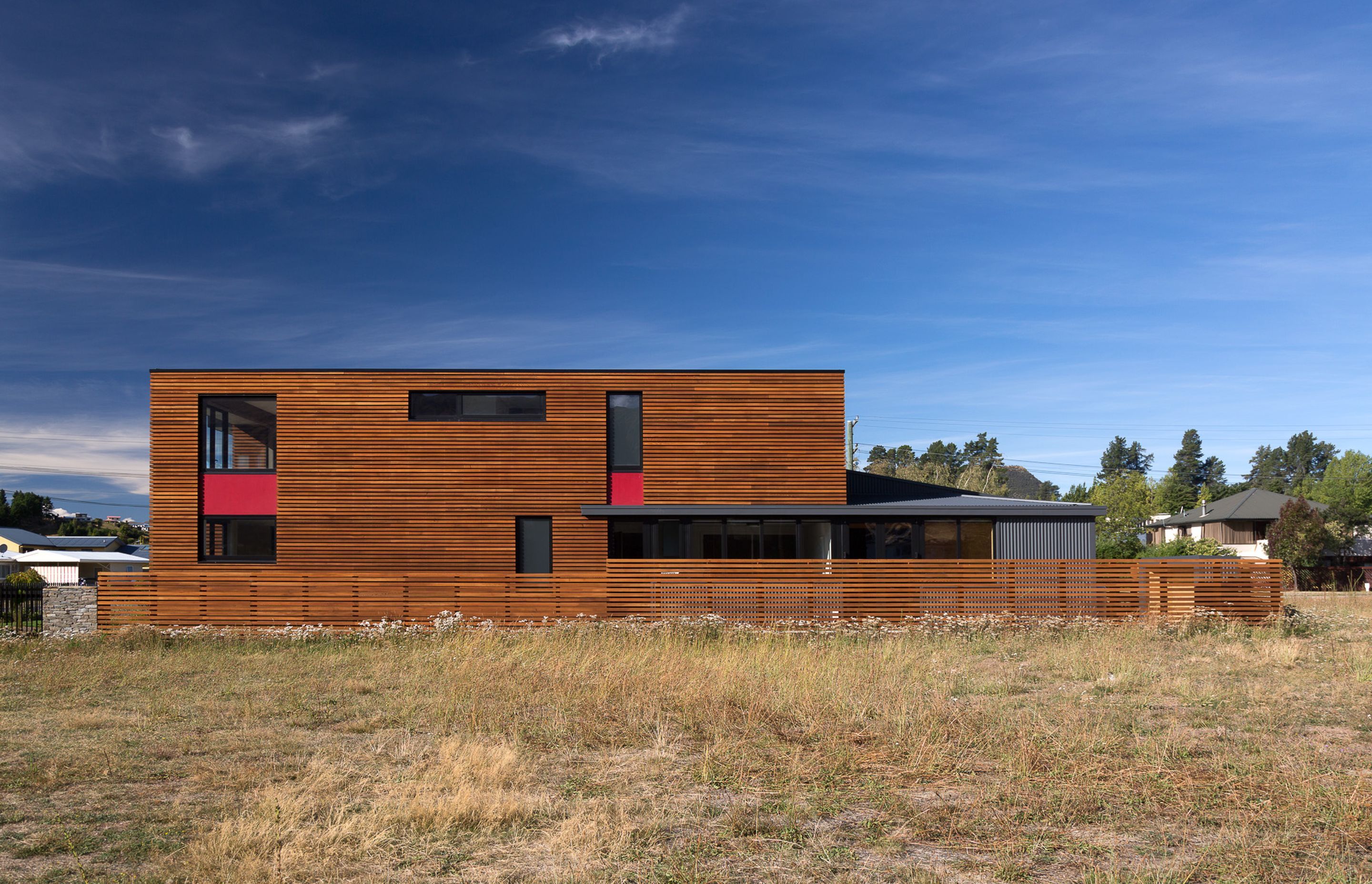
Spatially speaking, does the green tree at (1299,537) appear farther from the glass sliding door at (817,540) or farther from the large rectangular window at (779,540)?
the large rectangular window at (779,540)

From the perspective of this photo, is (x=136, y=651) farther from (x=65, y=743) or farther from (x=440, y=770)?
(x=440, y=770)

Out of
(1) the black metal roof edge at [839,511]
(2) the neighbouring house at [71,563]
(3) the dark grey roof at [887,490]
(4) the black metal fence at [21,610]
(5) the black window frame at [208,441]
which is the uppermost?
(5) the black window frame at [208,441]

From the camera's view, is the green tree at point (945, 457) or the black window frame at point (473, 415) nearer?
the black window frame at point (473, 415)

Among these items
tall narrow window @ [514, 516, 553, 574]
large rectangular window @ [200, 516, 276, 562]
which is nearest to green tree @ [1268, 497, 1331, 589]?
tall narrow window @ [514, 516, 553, 574]

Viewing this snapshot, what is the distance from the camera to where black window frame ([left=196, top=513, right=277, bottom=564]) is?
818 inches

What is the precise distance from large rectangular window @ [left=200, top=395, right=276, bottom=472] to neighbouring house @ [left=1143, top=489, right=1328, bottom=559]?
158 feet

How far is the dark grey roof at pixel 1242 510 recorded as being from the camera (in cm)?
5372

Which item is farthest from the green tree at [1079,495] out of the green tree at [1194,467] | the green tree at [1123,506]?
the green tree at [1194,467]

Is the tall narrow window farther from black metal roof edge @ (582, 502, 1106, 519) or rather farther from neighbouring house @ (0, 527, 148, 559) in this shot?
neighbouring house @ (0, 527, 148, 559)

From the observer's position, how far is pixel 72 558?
47969 millimetres

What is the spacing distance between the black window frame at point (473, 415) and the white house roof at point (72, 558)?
29769 millimetres

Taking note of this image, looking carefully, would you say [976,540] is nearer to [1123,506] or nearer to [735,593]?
[735,593]

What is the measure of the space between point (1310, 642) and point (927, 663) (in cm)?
757

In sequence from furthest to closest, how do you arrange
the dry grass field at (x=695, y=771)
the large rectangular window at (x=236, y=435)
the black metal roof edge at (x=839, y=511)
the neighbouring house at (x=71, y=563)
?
the neighbouring house at (x=71, y=563), the large rectangular window at (x=236, y=435), the black metal roof edge at (x=839, y=511), the dry grass field at (x=695, y=771)
